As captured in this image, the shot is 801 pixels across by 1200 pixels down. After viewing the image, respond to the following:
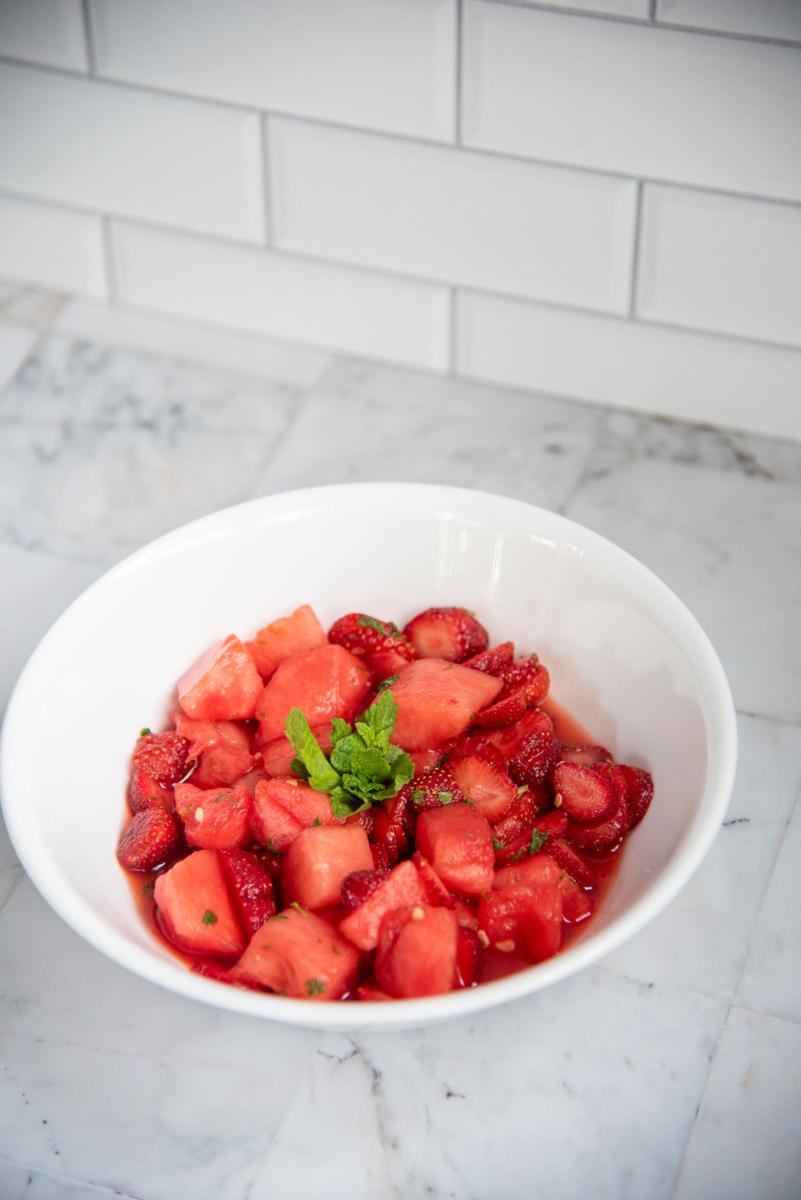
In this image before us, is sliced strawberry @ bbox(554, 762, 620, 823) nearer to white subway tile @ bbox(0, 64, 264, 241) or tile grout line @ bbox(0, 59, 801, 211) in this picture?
tile grout line @ bbox(0, 59, 801, 211)

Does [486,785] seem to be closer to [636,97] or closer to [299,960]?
[299,960]

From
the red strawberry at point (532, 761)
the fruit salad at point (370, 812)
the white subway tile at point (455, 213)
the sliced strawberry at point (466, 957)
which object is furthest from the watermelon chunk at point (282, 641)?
the white subway tile at point (455, 213)

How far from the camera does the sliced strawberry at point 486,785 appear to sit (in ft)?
3.68

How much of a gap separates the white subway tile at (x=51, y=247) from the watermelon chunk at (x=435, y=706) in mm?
865

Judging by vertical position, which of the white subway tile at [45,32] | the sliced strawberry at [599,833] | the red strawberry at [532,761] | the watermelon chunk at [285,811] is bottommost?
the sliced strawberry at [599,833]

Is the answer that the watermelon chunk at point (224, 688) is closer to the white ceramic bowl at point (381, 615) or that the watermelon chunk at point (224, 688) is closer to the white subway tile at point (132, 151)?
the white ceramic bowl at point (381, 615)

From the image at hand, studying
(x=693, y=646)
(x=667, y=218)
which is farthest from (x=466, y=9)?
(x=693, y=646)

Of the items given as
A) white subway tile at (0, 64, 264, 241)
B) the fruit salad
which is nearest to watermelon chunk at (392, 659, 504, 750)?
the fruit salad

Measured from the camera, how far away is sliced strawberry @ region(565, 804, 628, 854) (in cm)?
114

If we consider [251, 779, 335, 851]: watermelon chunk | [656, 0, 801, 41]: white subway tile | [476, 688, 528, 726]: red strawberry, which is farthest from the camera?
[656, 0, 801, 41]: white subway tile

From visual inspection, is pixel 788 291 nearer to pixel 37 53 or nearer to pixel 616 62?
pixel 616 62

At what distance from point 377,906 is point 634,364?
838 millimetres

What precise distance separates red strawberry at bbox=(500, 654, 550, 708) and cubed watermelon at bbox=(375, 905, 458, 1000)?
0.26 meters

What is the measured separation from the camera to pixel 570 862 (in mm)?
1119
